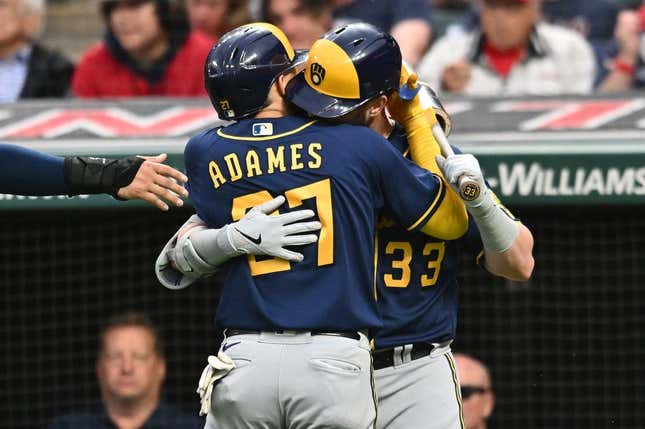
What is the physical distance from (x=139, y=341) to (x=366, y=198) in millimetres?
2328

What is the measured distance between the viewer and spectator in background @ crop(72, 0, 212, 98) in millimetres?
5145

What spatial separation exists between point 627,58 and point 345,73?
2797mm

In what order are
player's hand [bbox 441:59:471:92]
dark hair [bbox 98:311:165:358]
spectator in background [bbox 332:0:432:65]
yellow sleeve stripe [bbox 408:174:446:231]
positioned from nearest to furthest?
yellow sleeve stripe [bbox 408:174:446:231], dark hair [bbox 98:311:165:358], player's hand [bbox 441:59:471:92], spectator in background [bbox 332:0:432:65]

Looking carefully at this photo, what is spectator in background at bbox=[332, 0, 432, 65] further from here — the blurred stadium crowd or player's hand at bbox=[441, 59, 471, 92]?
player's hand at bbox=[441, 59, 471, 92]

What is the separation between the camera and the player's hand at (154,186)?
2.97 metres

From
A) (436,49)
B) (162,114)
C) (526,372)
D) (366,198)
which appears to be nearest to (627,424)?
(526,372)

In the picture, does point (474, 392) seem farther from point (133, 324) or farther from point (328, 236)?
point (328, 236)

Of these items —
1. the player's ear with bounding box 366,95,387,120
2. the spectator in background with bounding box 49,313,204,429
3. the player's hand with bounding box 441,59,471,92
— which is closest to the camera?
the player's ear with bounding box 366,95,387,120

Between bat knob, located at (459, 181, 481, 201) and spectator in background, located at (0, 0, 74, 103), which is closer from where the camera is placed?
bat knob, located at (459, 181, 481, 201)

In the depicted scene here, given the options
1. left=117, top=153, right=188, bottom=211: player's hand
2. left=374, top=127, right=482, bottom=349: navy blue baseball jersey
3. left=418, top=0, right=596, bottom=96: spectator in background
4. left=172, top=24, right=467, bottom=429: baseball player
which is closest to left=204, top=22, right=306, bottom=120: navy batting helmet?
left=172, top=24, right=467, bottom=429: baseball player

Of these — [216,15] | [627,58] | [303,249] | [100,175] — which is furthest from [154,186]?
[627,58]

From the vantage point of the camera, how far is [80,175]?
9.94 ft

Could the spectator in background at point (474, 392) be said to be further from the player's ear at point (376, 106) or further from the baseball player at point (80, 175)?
the baseball player at point (80, 175)

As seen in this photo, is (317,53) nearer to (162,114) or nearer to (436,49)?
(162,114)
